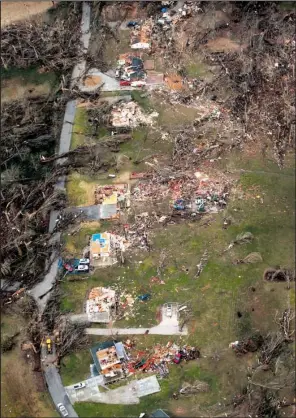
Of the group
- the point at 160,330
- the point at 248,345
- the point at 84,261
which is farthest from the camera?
the point at 84,261

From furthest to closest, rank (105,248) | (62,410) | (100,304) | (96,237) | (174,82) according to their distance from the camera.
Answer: (174,82) < (96,237) < (105,248) < (100,304) < (62,410)

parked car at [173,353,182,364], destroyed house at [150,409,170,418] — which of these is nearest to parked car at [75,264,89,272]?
parked car at [173,353,182,364]

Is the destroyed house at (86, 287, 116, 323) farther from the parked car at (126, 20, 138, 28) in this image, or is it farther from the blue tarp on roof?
Result: the parked car at (126, 20, 138, 28)

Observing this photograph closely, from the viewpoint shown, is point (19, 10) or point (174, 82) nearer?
point (174, 82)

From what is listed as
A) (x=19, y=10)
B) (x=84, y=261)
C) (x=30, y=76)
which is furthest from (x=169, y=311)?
(x=19, y=10)

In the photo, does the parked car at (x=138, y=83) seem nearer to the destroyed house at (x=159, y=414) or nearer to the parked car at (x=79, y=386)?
the parked car at (x=79, y=386)

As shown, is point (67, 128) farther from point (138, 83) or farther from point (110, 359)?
point (110, 359)

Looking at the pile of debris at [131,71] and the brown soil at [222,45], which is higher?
the brown soil at [222,45]

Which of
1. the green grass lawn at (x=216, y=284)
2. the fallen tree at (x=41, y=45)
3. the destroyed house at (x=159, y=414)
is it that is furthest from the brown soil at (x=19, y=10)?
the destroyed house at (x=159, y=414)
